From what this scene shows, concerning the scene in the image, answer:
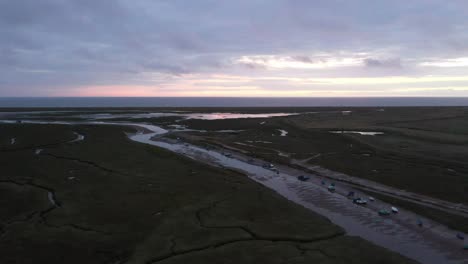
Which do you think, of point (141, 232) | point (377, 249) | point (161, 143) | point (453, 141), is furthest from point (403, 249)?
point (161, 143)

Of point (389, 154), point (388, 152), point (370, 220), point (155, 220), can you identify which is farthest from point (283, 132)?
point (155, 220)

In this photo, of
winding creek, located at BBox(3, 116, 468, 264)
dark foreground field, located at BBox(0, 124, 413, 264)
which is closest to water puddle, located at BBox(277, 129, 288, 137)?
winding creek, located at BBox(3, 116, 468, 264)

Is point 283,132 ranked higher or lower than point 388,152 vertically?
higher

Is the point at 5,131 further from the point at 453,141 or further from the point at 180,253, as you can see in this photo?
the point at 453,141

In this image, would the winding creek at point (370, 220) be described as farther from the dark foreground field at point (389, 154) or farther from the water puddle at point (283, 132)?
the water puddle at point (283, 132)

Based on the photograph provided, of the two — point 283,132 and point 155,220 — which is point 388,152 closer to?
point 283,132
